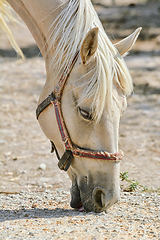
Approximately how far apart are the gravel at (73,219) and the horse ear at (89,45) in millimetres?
989

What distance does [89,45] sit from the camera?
188 centimetres

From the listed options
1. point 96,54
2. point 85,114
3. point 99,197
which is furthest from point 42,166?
point 96,54

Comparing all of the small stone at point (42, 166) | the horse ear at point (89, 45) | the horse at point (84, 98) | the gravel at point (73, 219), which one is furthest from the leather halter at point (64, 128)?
the small stone at point (42, 166)

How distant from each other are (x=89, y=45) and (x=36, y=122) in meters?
3.37

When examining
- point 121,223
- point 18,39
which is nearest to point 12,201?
point 121,223

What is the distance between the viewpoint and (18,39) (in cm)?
1000

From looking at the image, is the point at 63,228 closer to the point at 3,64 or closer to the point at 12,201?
the point at 12,201

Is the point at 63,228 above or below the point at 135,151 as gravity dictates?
above

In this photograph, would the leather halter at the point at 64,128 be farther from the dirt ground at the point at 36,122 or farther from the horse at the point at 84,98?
the dirt ground at the point at 36,122

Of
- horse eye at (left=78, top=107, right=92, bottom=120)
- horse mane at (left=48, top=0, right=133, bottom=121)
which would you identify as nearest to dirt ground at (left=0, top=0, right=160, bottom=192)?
horse mane at (left=48, top=0, right=133, bottom=121)

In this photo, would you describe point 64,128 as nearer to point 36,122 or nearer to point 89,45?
point 89,45

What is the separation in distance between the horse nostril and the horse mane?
42 centimetres

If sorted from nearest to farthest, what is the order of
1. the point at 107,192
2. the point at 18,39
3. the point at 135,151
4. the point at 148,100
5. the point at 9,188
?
the point at 107,192 → the point at 9,188 → the point at 135,151 → the point at 148,100 → the point at 18,39

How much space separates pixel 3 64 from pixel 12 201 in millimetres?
5844
